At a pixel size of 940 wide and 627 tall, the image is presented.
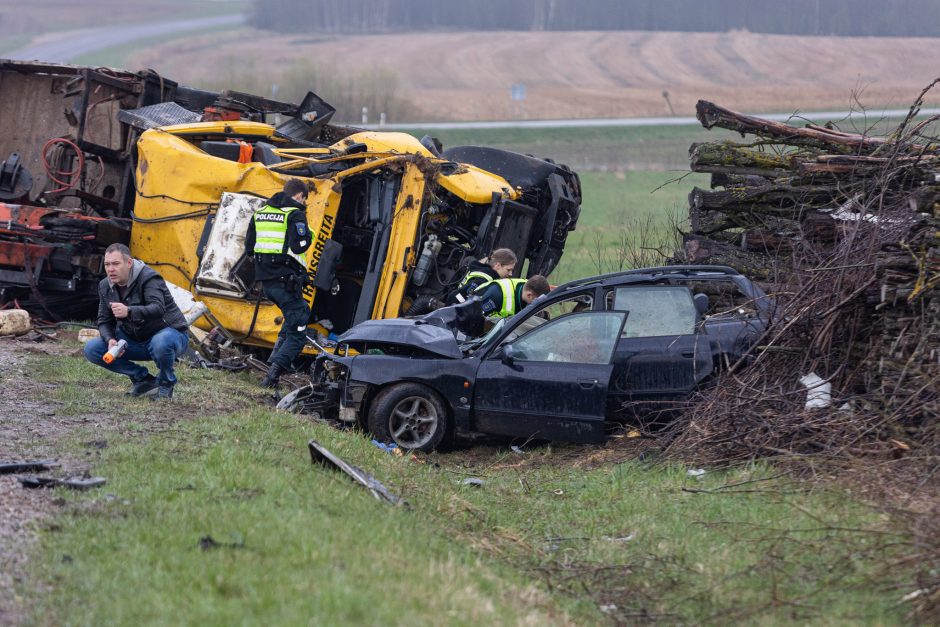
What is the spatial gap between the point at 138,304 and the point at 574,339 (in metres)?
3.51

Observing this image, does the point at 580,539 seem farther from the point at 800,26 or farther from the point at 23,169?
the point at 800,26

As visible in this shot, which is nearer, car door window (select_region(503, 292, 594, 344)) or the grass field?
car door window (select_region(503, 292, 594, 344))

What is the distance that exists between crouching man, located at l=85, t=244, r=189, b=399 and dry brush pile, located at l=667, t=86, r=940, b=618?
412 cm

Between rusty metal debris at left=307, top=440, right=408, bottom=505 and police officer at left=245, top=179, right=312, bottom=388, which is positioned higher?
police officer at left=245, top=179, right=312, bottom=388

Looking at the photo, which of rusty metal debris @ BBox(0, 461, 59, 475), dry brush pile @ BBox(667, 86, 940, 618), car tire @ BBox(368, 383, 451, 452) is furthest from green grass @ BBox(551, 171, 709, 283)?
rusty metal debris @ BBox(0, 461, 59, 475)

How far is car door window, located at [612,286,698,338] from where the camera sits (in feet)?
29.8

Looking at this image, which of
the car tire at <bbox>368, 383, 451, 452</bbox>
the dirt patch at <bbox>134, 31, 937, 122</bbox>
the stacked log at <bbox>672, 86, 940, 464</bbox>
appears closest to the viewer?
the stacked log at <bbox>672, 86, 940, 464</bbox>

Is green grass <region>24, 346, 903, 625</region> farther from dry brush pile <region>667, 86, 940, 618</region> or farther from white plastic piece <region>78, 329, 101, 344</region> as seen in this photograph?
white plastic piece <region>78, 329, 101, 344</region>

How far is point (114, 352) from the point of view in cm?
904

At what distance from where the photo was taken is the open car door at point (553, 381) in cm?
880

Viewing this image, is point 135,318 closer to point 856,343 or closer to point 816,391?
point 816,391

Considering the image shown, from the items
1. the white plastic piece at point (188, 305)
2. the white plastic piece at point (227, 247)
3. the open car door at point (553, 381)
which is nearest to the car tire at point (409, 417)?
the open car door at point (553, 381)

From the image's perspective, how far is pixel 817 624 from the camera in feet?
17.3

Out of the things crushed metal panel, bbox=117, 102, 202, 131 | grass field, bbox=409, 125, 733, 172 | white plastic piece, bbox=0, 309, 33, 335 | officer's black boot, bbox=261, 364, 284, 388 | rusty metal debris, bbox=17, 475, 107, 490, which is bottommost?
officer's black boot, bbox=261, 364, 284, 388
